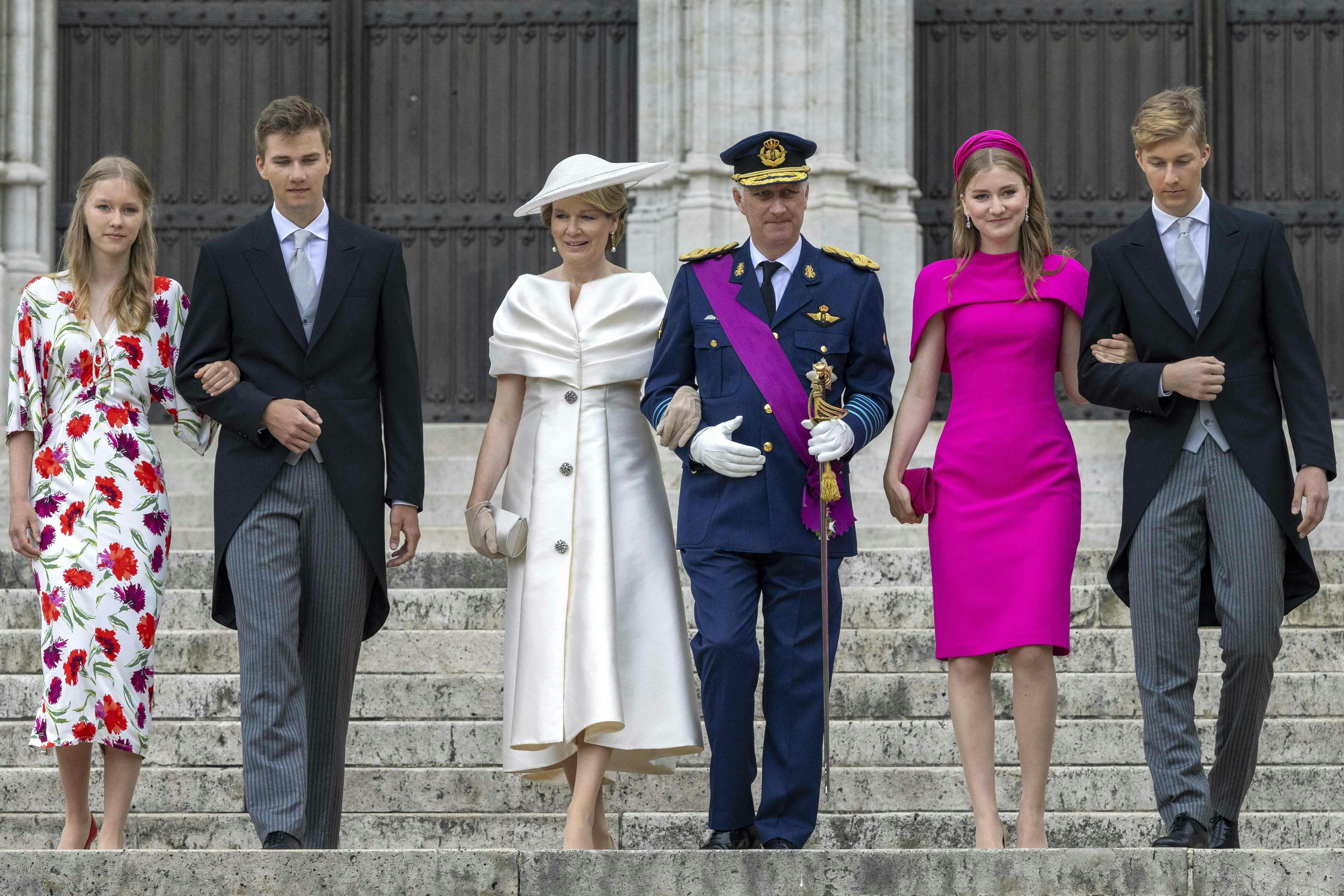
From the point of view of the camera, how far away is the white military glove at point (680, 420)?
15.4ft

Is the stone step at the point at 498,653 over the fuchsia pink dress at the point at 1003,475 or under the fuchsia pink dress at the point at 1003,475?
under

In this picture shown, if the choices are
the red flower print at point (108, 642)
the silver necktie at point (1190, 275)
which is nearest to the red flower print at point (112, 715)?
the red flower print at point (108, 642)

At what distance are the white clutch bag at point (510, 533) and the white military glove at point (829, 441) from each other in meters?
0.77

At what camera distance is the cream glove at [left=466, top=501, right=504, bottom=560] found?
191 inches

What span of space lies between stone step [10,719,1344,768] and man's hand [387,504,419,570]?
123 centimetres

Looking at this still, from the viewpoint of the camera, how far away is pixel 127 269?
16.8 ft

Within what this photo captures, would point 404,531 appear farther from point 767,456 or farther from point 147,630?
point 767,456

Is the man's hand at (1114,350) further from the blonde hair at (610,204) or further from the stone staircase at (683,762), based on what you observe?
the stone staircase at (683,762)

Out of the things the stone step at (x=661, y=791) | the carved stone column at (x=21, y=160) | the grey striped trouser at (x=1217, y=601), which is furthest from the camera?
the carved stone column at (x=21, y=160)

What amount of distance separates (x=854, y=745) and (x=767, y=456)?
4.99 feet

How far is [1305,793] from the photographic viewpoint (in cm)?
572

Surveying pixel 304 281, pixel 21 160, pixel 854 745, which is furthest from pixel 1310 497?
pixel 21 160

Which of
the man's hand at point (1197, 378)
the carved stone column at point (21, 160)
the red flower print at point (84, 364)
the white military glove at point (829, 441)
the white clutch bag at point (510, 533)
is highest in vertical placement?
the carved stone column at point (21, 160)

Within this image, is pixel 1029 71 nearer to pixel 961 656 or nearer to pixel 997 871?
pixel 961 656
